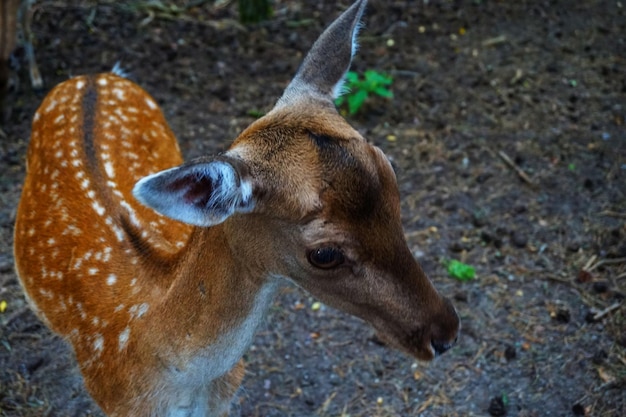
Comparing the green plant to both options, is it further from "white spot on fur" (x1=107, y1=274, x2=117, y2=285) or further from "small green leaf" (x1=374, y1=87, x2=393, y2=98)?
"white spot on fur" (x1=107, y1=274, x2=117, y2=285)

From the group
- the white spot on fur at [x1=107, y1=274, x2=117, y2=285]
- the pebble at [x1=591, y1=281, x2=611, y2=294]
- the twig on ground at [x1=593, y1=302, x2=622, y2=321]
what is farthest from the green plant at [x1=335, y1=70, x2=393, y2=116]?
the white spot on fur at [x1=107, y1=274, x2=117, y2=285]

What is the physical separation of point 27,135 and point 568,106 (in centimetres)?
379

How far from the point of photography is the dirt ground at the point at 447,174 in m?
3.55

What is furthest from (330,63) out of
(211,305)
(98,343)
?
(98,343)

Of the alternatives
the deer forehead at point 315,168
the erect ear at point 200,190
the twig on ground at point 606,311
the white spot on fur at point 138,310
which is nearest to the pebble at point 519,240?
the twig on ground at point 606,311

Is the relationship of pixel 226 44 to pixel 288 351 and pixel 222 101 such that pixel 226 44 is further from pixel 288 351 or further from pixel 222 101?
pixel 288 351

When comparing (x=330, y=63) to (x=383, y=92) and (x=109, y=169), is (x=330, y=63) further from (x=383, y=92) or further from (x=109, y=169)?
(x=383, y=92)

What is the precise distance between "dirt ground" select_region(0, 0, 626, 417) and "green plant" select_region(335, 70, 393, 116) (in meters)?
0.15

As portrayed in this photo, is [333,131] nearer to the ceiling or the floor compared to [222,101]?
nearer to the ceiling

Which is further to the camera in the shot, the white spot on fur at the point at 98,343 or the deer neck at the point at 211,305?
the white spot on fur at the point at 98,343

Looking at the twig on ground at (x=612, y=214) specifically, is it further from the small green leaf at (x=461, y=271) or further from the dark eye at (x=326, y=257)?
the dark eye at (x=326, y=257)

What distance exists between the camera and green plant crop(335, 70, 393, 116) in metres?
5.09

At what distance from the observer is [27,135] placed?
5.12 metres

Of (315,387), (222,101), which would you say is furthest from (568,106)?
(315,387)
